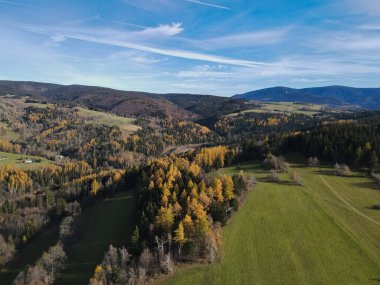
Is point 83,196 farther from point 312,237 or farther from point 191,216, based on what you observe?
point 312,237

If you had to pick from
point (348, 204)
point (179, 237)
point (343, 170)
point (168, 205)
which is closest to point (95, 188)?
point (168, 205)

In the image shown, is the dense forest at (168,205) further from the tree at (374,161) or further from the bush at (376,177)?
the bush at (376,177)

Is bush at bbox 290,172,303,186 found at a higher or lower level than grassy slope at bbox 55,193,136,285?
higher

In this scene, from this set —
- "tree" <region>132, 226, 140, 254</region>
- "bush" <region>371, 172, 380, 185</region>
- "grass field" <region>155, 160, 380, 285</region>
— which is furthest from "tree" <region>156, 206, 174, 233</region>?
"bush" <region>371, 172, 380, 185</region>

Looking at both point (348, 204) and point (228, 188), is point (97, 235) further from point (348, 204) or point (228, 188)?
point (348, 204)

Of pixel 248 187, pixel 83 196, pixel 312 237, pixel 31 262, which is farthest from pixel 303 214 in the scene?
pixel 83 196

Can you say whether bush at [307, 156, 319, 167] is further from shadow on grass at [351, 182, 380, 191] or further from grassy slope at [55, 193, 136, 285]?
grassy slope at [55, 193, 136, 285]

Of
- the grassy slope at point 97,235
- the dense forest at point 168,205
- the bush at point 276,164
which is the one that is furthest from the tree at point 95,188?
the bush at point 276,164
